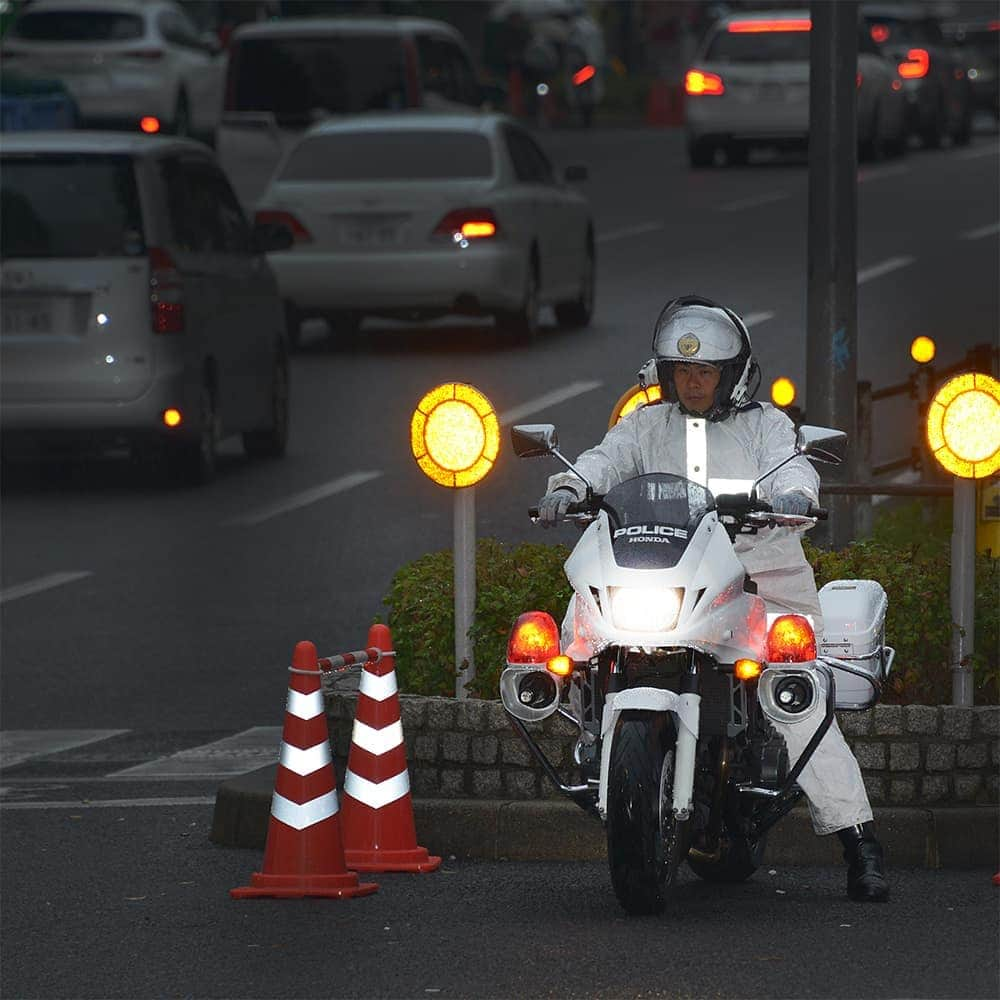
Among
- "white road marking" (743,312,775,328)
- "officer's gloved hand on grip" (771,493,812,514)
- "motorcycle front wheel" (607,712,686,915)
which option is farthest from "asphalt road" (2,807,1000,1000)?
"white road marking" (743,312,775,328)

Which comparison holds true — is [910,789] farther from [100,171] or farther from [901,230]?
[901,230]

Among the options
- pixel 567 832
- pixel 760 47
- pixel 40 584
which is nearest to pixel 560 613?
pixel 567 832

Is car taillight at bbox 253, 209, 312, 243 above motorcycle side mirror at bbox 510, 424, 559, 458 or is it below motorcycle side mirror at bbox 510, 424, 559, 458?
above

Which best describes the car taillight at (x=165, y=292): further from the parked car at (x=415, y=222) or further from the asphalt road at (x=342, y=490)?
the parked car at (x=415, y=222)

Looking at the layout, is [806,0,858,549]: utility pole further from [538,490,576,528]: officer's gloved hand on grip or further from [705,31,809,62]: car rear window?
[705,31,809,62]: car rear window

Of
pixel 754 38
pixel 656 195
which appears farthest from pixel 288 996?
pixel 754 38

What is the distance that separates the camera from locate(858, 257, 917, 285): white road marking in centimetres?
2656

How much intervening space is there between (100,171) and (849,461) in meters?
6.65

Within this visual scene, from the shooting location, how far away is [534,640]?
7.75 m

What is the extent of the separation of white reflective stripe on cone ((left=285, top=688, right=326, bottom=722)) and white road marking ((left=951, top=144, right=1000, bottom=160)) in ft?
106

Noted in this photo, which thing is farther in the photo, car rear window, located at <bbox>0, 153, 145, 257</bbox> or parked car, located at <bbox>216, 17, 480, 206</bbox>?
parked car, located at <bbox>216, 17, 480, 206</bbox>

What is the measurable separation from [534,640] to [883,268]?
65.3ft

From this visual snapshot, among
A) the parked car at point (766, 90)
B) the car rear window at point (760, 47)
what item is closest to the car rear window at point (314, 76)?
the parked car at point (766, 90)

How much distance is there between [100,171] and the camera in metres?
17.3
